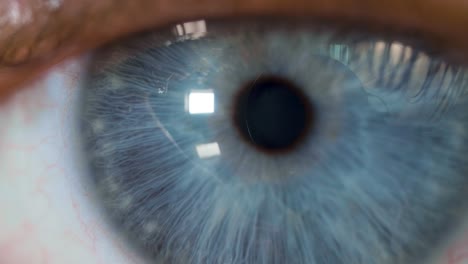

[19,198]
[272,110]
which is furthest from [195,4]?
[19,198]

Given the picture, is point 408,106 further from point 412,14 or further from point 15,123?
point 15,123

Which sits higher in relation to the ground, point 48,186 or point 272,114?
point 272,114

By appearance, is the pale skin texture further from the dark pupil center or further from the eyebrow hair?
the dark pupil center

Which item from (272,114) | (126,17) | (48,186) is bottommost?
(48,186)

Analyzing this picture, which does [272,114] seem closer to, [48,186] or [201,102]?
[201,102]

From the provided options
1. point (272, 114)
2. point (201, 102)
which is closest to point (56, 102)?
point (201, 102)

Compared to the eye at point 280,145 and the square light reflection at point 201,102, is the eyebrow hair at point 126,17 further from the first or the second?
the square light reflection at point 201,102
